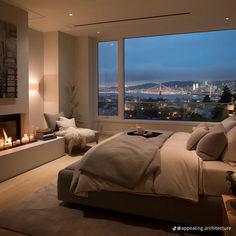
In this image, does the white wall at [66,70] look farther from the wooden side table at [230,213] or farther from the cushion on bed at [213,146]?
the wooden side table at [230,213]

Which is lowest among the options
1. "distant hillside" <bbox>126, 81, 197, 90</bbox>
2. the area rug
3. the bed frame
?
the area rug

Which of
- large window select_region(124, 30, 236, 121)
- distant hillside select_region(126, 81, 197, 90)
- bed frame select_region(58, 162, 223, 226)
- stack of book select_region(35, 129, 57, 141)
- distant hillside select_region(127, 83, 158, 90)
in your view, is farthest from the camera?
distant hillside select_region(127, 83, 158, 90)

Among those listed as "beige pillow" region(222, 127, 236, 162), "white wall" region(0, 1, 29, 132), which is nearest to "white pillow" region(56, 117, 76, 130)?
"white wall" region(0, 1, 29, 132)

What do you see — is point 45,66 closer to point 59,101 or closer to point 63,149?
point 59,101

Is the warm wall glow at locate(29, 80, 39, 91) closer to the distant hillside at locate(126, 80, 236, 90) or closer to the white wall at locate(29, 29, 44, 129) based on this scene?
the white wall at locate(29, 29, 44, 129)

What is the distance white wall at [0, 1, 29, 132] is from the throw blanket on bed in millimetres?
2393

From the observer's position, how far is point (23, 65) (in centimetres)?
462

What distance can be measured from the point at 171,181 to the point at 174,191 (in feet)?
0.30

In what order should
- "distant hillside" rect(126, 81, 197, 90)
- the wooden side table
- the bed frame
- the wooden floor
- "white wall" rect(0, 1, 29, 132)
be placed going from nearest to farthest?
the wooden side table → the bed frame → the wooden floor → "white wall" rect(0, 1, 29, 132) → "distant hillside" rect(126, 81, 197, 90)

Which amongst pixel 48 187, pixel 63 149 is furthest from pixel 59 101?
pixel 48 187

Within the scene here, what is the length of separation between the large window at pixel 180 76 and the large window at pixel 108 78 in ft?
1.04

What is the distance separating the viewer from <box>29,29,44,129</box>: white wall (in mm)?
5840

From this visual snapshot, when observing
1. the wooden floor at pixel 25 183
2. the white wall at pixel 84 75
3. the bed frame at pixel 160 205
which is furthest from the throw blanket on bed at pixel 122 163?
the white wall at pixel 84 75

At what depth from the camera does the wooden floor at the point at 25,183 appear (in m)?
2.90
